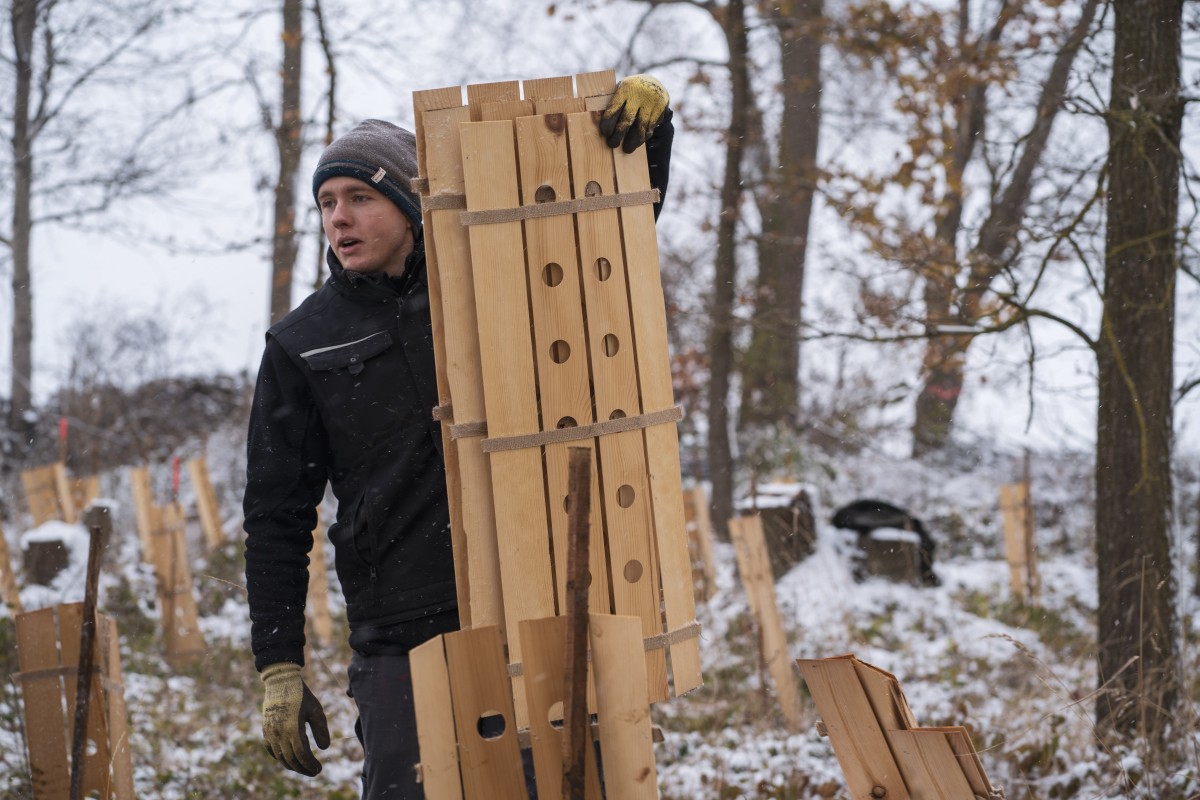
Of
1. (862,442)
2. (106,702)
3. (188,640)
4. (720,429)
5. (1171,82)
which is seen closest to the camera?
(106,702)

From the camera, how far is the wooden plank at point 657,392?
7.89 feet

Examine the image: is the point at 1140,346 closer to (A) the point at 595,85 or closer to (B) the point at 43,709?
(A) the point at 595,85

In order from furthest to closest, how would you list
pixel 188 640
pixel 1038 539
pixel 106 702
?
pixel 1038 539, pixel 188 640, pixel 106 702

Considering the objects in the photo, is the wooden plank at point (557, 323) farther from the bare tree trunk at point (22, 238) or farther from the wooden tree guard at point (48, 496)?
the bare tree trunk at point (22, 238)

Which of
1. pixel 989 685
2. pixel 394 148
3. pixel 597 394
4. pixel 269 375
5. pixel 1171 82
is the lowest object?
pixel 989 685

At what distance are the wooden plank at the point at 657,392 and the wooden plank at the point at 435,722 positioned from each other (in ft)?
1.80

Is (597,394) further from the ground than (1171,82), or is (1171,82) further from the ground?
(1171,82)

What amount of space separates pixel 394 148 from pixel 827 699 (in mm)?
1790

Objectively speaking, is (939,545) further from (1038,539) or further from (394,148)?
(394,148)

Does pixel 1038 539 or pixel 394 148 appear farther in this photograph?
pixel 1038 539

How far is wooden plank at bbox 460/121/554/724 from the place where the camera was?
2.28 meters

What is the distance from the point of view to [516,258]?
231 cm

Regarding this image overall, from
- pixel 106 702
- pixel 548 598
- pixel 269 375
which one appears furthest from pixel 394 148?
pixel 106 702

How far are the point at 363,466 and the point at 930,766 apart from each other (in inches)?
62.0
